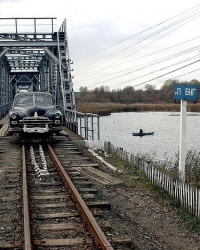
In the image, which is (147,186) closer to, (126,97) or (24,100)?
(24,100)

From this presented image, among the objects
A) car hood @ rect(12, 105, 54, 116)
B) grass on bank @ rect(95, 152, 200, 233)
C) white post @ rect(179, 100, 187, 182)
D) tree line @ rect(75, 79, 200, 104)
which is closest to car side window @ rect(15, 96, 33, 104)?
car hood @ rect(12, 105, 54, 116)

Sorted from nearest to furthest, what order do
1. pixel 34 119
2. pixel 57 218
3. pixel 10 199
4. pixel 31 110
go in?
pixel 57 218
pixel 10 199
pixel 34 119
pixel 31 110

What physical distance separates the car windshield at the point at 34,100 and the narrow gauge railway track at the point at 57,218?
294 inches

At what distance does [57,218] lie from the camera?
7.08 metres

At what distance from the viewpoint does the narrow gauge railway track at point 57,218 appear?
5848 mm

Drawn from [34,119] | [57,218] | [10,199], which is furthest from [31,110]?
[57,218]

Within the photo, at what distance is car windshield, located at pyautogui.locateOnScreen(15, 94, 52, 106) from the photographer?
17.4 metres

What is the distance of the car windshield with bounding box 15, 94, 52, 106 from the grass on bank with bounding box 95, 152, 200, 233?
16.1 feet

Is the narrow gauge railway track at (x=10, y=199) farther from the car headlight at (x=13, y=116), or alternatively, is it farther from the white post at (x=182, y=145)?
the white post at (x=182, y=145)

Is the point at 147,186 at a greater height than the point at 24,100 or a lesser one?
lesser

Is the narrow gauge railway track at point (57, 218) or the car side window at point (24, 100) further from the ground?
the car side window at point (24, 100)

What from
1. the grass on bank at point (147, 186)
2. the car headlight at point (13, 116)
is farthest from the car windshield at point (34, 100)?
the grass on bank at point (147, 186)

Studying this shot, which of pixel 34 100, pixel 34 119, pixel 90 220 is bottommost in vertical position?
pixel 90 220

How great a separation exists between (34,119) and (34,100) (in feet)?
6.32
